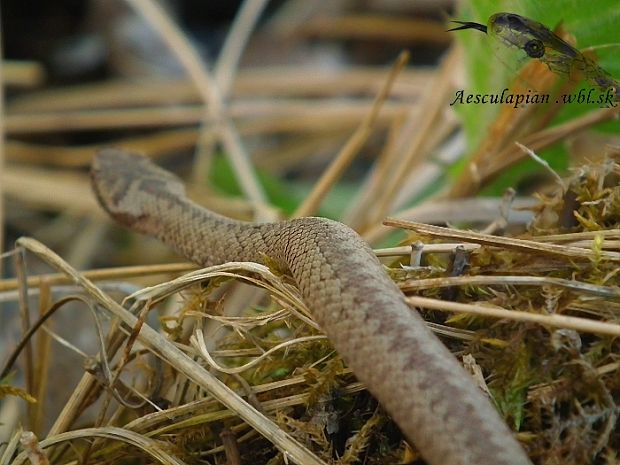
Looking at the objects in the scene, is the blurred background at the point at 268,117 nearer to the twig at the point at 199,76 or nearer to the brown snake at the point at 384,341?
the twig at the point at 199,76

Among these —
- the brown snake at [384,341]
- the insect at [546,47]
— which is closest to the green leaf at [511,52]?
the insect at [546,47]

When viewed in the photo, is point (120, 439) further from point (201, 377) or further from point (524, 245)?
point (524, 245)

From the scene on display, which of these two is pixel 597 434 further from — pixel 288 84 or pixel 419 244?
pixel 288 84

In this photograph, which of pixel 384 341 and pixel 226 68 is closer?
pixel 384 341

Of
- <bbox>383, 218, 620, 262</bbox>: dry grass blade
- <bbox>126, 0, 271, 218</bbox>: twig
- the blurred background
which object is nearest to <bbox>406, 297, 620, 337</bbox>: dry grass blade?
<bbox>383, 218, 620, 262</bbox>: dry grass blade

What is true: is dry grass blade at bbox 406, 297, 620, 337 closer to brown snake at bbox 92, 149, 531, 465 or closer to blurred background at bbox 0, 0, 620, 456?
brown snake at bbox 92, 149, 531, 465

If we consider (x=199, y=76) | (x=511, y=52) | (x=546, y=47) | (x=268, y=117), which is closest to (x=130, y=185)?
(x=511, y=52)

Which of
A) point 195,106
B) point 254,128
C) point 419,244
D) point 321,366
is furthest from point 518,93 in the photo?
point 195,106
